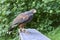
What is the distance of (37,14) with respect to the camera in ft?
27.3

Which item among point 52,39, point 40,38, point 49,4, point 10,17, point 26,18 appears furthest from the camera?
point 10,17

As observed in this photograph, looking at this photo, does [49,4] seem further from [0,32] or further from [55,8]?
[0,32]

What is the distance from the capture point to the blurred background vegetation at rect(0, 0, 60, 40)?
792 cm

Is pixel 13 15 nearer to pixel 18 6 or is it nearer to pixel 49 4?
pixel 18 6

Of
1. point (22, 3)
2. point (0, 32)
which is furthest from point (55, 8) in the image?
point (0, 32)

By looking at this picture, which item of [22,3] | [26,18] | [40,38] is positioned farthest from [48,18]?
[40,38]

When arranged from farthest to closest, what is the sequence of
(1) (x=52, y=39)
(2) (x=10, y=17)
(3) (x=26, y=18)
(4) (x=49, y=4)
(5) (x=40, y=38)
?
(2) (x=10, y=17) < (4) (x=49, y=4) < (1) (x=52, y=39) < (3) (x=26, y=18) < (5) (x=40, y=38)

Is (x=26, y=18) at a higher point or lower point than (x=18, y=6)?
lower

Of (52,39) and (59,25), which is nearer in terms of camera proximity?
(52,39)

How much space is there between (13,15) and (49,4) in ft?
4.03

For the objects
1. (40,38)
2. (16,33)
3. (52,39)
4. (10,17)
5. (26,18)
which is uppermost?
(10,17)

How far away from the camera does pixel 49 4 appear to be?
790 cm

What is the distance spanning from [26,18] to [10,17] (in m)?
3.11

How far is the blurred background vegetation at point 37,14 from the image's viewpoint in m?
7.92
